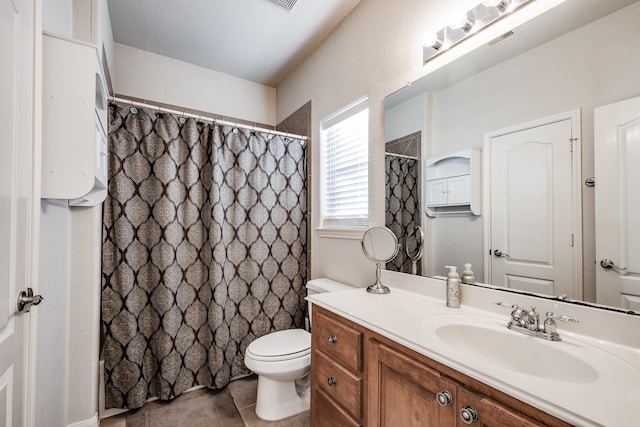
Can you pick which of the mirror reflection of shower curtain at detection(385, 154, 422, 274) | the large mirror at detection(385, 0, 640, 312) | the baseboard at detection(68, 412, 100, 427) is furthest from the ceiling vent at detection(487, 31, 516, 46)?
the baseboard at detection(68, 412, 100, 427)

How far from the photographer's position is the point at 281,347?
170 centimetres

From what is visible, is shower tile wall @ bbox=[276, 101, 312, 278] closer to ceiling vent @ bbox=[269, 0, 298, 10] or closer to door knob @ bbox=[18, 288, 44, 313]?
ceiling vent @ bbox=[269, 0, 298, 10]

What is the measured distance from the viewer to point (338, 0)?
1.77 m

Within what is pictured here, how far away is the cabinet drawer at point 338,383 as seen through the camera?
1083 mm

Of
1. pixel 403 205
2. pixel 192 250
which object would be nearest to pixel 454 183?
pixel 403 205

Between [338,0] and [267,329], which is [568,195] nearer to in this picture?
[338,0]

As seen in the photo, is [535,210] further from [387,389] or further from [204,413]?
[204,413]

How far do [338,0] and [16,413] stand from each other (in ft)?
7.70

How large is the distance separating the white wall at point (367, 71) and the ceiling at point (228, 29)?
0.14m

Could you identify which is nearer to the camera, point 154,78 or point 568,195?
point 568,195

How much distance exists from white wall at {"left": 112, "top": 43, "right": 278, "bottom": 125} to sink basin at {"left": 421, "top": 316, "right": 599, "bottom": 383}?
2.47m

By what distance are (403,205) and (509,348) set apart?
0.79 metres

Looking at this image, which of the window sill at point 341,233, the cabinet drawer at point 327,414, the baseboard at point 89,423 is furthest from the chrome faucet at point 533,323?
the baseboard at point 89,423

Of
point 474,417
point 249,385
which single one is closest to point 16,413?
point 474,417
